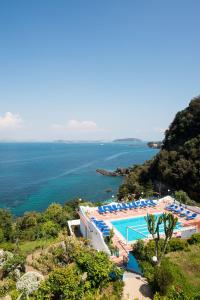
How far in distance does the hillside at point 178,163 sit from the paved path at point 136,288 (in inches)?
948

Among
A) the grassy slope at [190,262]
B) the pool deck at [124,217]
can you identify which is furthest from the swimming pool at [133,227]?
the grassy slope at [190,262]

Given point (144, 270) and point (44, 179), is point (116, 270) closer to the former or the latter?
point (144, 270)

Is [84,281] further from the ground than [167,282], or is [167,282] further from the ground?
[167,282]

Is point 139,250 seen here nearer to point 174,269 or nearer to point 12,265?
point 174,269

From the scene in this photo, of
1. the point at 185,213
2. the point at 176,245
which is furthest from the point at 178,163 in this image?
the point at 176,245

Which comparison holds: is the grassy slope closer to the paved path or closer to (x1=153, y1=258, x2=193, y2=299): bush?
(x1=153, y1=258, x2=193, y2=299): bush

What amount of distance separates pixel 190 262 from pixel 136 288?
4.32m

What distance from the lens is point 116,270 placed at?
14172mm

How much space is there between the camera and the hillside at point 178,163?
38.0m

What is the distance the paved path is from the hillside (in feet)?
79.0

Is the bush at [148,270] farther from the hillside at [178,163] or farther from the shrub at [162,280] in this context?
the hillside at [178,163]

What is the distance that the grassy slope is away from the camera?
14.3 m

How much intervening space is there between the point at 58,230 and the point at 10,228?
254 inches

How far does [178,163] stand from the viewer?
130 ft
